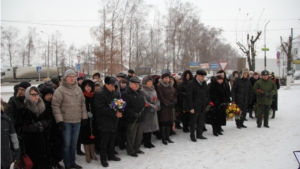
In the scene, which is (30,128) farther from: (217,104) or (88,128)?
(217,104)

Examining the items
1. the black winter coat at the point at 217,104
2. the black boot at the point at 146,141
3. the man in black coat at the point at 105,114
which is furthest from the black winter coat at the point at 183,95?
the man in black coat at the point at 105,114

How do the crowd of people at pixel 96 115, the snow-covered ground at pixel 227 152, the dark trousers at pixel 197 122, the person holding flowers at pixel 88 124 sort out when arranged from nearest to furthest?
1. the crowd of people at pixel 96 115
2. the snow-covered ground at pixel 227 152
3. the person holding flowers at pixel 88 124
4. the dark trousers at pixel 197 122

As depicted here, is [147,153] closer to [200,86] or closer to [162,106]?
[162,106]

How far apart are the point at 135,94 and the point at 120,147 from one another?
1.72 metres

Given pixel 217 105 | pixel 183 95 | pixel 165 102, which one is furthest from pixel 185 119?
pixel 165 102

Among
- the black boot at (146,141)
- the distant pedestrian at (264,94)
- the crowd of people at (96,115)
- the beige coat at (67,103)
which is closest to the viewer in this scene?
the crowd of people at (96,115)

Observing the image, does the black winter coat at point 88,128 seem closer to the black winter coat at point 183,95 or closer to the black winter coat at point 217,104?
the black winter coat at point 183,95

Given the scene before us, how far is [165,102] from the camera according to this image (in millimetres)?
6910

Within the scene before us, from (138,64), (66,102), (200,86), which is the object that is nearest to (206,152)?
(200,86)

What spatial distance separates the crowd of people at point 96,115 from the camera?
448cm

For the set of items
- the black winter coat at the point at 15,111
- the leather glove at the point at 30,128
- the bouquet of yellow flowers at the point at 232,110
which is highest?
the black winter coat at the point at 15,111

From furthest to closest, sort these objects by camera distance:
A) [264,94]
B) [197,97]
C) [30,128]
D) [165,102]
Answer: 1. [264,94]
2. [197,97]
3. [165,102]
4. [30,128]

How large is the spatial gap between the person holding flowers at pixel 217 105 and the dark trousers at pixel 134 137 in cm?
270

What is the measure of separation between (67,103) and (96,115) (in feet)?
2.55
